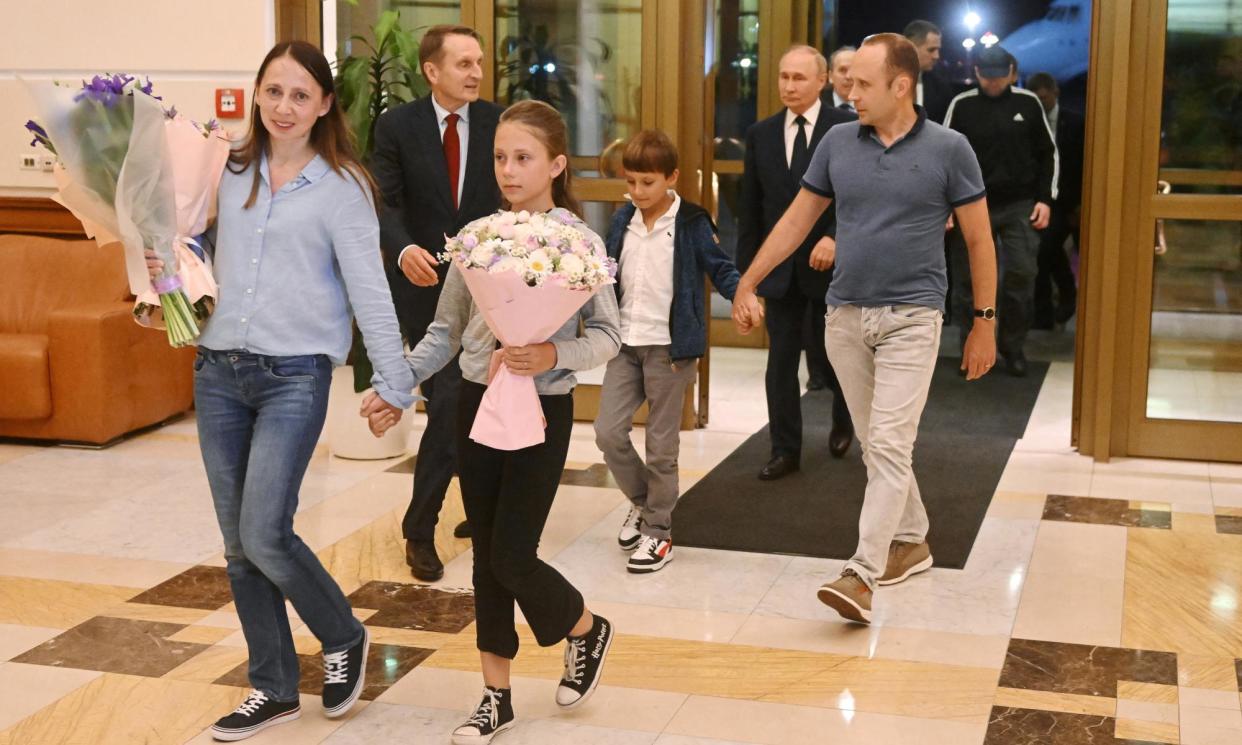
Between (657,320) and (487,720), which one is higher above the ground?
(657,320)

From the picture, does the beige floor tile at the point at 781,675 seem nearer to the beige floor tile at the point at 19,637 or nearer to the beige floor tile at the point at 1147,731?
the beige floor tile at the point at 1147,731

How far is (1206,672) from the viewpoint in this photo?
384 centimetres

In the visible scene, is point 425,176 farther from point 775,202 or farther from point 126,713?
point 126,713

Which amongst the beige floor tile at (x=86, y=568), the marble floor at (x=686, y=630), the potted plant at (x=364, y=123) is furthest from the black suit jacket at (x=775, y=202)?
the beige floor tile at (x=86, y=568)

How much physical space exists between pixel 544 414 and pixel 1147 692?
1.68m

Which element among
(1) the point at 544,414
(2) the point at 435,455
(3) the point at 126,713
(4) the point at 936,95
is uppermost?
(4) the point at 936,95

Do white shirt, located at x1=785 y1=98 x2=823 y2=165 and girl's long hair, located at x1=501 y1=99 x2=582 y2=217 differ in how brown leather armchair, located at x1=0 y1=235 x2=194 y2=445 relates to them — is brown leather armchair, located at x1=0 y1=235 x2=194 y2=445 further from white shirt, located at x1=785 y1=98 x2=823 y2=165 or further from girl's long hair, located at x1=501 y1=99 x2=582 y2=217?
girl's long hair, located at x1=501 y1=99 x2=582 y2=217

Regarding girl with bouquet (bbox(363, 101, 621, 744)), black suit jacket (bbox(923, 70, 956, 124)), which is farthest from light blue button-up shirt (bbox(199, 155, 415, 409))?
black suit jacket (bbox(923, 70, 956, 124))

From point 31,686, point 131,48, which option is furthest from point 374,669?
point 131,48

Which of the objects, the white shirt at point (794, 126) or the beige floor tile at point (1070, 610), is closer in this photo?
the beige floor tile at point (1070, 610)

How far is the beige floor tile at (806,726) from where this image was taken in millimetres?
3418

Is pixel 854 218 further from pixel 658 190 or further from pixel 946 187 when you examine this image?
pixel 658 190

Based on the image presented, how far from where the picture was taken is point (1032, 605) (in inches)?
173

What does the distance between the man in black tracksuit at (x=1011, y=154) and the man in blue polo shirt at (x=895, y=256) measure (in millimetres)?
3740
